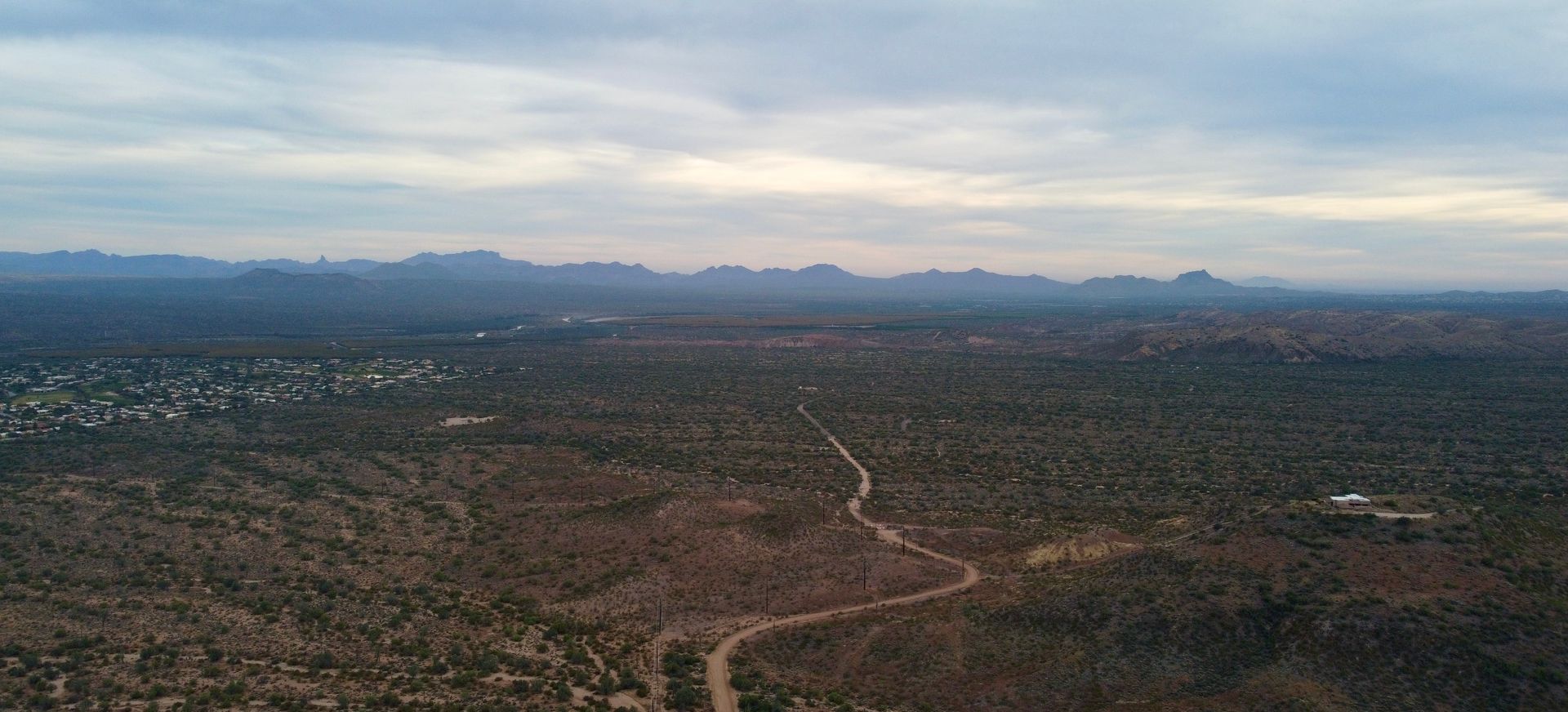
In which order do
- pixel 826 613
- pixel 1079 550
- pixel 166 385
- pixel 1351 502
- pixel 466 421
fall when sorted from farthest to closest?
1. pixel 166 385
2. pixel 466 421
3. pixel 1079 550
4. pixel 1351 502
5. pixel 826 613

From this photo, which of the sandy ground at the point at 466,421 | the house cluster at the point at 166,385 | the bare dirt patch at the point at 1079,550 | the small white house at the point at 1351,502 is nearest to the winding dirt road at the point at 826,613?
the bare dirt patch at the point at 1079,550

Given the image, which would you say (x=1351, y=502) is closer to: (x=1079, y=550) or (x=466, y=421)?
(x=1079, y=550)

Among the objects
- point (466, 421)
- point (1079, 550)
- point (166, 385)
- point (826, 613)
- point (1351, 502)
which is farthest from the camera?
point (166, 385)

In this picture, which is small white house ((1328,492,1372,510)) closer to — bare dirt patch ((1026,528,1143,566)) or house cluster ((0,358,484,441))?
bare dirt patch ((1026,528,1143,566))

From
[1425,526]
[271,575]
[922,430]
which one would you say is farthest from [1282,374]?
[271,575]

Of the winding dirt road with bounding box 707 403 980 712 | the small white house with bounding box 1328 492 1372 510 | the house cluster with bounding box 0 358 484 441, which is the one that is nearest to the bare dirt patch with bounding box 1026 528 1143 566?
the winding dirt road with bounding box 707 403 980 712

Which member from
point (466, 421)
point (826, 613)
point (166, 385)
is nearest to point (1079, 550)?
point (826, 613)

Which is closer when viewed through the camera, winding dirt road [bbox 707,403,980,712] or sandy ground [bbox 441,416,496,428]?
winding dirt road [bbox 707,403,980,712]
